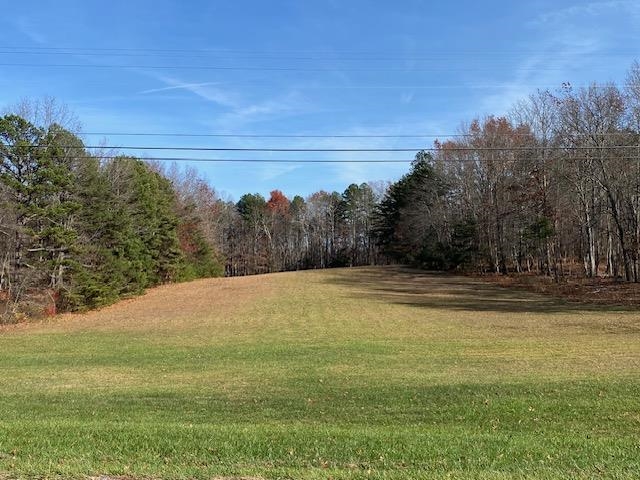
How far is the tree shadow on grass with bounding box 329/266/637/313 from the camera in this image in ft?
107

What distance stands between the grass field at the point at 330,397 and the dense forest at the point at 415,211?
6101 millimetres

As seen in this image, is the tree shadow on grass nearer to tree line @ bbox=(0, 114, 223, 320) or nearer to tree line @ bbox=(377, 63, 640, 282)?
tree line @ bbox=(377, 63, 640, 282)

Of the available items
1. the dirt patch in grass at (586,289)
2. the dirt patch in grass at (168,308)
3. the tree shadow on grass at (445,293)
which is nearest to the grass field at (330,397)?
the dirt patch in grass at (168,308)

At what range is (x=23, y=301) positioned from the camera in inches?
1255

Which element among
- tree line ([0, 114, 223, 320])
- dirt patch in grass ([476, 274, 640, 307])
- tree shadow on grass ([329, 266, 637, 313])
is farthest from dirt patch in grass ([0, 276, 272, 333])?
dirt patch in grass ([476, 274, 640, 307])

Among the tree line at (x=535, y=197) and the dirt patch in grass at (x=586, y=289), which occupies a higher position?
the tree line at (x=535, y=197)

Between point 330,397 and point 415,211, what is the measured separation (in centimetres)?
5702

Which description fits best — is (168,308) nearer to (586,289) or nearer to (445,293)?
(445,293)

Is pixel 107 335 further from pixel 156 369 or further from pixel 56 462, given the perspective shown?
pixel 56 462

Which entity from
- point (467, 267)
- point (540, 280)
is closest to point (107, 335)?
point (540, 280)

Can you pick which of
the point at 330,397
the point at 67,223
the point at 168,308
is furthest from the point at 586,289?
the point at 67,223

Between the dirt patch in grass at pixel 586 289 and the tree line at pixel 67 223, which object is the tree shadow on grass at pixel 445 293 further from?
the tree line at pixel 67 223

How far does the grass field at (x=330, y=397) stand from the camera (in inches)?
224

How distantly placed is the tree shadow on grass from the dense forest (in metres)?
5.64
